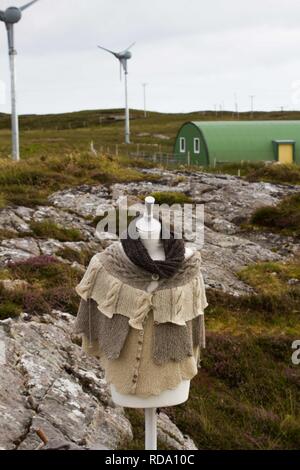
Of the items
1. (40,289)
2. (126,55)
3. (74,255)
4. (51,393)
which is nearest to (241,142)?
(126,55)

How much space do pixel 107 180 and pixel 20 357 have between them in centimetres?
1487

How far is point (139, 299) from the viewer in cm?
588

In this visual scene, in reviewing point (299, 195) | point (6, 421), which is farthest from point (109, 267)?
point (299, 195)

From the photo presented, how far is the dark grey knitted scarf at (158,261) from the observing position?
583 centimetres

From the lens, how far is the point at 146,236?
5.90m

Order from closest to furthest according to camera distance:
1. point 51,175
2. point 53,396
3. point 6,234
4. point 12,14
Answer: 1. point 53,396
2. point 6,234
3. point 51,175
4. point 12,14

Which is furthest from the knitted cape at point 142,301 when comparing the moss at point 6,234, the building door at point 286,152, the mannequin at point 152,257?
the building door at point 286,152

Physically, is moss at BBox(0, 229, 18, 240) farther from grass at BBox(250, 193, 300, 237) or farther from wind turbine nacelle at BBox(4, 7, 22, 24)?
wind turbine nacelle at BBox(4, 7, 22, 24)

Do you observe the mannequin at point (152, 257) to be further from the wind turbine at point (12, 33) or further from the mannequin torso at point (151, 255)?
the wind turbine at point (12, 33)

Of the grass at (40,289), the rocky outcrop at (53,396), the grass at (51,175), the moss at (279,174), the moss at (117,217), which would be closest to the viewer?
the rocky outcrop at (53,396)

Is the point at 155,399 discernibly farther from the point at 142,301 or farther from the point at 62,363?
the point at 62,363

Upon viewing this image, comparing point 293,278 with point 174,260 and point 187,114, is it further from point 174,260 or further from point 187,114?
point 187,114

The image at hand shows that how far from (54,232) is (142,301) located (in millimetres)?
10198

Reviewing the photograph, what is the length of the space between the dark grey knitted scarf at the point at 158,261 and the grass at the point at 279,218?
13.0 meters
